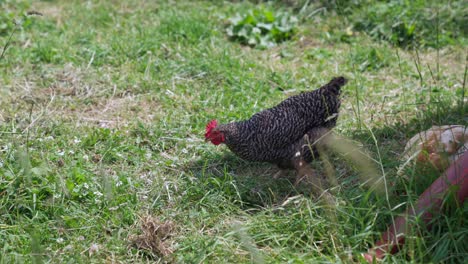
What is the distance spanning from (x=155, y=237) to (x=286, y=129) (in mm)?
1412

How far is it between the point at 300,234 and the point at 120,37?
4.19 metres

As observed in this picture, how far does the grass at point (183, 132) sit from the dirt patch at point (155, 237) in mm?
21

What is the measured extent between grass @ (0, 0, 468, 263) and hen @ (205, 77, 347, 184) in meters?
0.22

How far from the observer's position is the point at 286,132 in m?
4.56

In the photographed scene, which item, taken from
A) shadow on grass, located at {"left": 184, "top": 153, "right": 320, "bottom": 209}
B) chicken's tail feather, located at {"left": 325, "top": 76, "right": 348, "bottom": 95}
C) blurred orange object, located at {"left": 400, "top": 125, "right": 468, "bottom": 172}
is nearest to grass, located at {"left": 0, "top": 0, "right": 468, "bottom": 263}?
shadow on grass, located at {"left": 184, "top": 153, "right": 320, "bottom": 209}

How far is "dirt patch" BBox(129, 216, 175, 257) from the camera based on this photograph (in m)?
3.67

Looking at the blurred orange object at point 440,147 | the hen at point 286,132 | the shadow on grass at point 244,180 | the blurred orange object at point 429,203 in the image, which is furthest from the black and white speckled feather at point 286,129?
the blurred orange object at point 429,203

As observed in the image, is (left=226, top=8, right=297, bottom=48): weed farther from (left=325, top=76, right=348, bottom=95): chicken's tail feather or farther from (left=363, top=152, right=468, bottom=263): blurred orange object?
(left=363, top=152, right=468, bottom=263): blurred orange object

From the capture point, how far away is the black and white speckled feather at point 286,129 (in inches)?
179

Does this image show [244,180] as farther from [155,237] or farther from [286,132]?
[155,237]

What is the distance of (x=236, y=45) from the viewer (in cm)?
723

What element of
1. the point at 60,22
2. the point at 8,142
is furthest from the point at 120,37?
the point at 8,142

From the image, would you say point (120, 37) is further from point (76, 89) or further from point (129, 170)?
point (129, 170)

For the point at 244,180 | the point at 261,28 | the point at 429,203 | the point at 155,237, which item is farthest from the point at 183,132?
the point at 261,28
